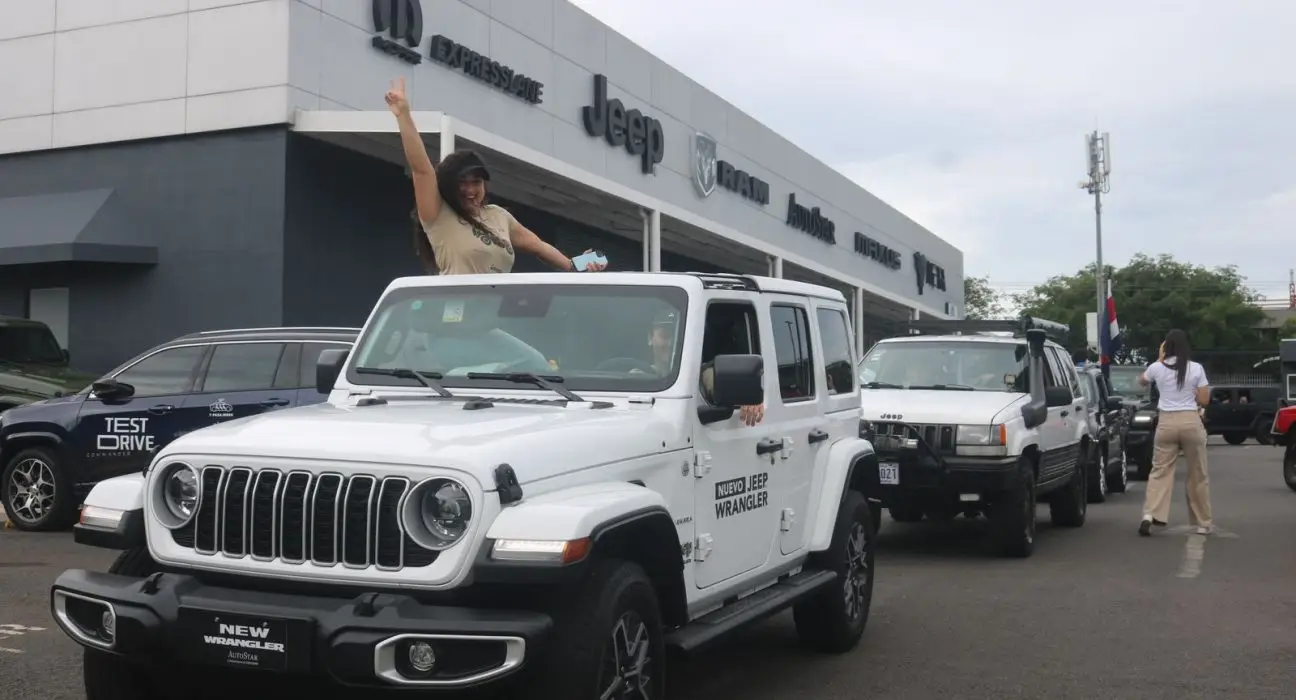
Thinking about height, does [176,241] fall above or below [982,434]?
above

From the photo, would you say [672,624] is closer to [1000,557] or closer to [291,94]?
[1000,557]

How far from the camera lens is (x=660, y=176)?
27531mm

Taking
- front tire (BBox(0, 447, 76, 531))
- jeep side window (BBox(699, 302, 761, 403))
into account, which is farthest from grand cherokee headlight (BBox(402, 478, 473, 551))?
front tire (BBox(0, 447, 76, 531))

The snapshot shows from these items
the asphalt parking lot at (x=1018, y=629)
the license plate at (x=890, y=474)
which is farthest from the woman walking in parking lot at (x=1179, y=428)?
the license plate at (x=890, y=474)

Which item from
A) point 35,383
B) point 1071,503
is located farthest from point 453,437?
point 35,383

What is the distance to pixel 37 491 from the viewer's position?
11367 millimetres

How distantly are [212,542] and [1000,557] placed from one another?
314 inches

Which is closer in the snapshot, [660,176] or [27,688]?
[27,688]

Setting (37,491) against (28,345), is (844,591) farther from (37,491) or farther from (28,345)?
(28,345)

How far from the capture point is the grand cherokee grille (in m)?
4.12

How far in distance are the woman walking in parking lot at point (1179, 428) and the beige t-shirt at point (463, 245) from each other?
8.06 m

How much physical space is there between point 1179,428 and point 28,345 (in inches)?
476

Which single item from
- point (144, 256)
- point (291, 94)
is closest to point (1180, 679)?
point (291, 94)

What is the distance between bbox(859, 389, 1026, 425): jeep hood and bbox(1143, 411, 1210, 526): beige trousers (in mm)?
1824
